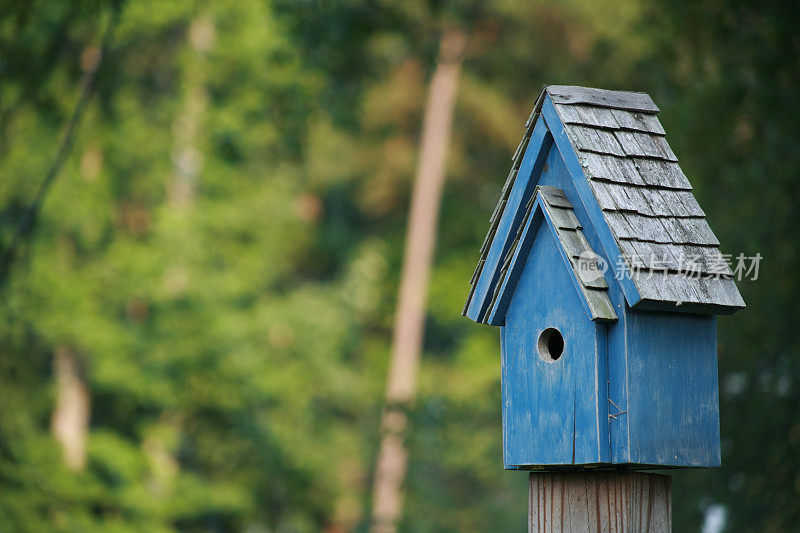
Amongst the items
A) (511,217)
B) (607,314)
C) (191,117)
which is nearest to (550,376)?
(607,314)

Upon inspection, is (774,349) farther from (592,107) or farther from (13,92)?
(13,92)

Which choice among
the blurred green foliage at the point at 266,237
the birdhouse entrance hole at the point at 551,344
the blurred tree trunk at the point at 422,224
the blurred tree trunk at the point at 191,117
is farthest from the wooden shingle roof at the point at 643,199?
the blurred tree trunk at the point at 422,224

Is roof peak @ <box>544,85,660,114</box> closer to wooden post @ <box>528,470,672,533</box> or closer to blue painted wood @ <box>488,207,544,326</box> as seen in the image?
blue painted wood @ <box>488,207,544,326</box>

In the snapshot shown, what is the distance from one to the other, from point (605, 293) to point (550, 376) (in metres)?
0.29

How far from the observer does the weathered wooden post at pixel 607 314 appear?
270 centimetres

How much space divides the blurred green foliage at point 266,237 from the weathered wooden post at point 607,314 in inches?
154

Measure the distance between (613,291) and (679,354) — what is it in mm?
264

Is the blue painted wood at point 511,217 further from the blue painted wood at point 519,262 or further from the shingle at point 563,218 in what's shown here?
the shingle at point 563,218

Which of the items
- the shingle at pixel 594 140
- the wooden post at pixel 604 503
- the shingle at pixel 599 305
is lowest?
the wooden post at pixel 604 503

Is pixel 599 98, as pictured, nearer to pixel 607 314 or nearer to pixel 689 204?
pixel 689 204

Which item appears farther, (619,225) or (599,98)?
(599,98)

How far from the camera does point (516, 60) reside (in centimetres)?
1525

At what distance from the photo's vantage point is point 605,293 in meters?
2.78

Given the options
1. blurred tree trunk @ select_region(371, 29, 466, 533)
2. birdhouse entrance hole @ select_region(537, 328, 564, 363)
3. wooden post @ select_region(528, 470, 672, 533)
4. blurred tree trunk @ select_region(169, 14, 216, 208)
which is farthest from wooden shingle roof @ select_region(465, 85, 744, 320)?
blurred tree trunk @ select_region(371, 29, 466, 533)
